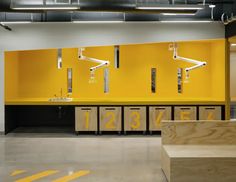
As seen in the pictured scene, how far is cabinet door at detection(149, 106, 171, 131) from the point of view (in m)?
9.39

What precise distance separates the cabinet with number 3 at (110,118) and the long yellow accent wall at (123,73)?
35.8 inches

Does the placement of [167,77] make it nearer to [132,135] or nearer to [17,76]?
[132,135]

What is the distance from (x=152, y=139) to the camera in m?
8.93

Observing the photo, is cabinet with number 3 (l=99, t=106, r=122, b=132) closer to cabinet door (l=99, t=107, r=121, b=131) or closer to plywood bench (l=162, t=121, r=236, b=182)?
cabinet door (l=99, t=107, r=121, b=131)

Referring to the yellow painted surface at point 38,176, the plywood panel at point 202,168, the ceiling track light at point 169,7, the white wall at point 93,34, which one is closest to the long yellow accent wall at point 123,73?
the white wall at point 93,34

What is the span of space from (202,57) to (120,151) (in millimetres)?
4107

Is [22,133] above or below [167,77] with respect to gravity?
below

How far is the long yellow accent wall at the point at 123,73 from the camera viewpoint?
10406 millimetres

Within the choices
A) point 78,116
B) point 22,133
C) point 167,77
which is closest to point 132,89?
point 167,77

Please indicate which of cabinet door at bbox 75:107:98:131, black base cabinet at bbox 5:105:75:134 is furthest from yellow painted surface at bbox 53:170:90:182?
black base cabinet at bbox 5:105:75:134

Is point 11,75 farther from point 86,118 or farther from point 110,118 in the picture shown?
point 110,118

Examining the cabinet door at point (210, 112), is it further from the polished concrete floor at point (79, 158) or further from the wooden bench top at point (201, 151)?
the wooden bench top at point (201, 151)

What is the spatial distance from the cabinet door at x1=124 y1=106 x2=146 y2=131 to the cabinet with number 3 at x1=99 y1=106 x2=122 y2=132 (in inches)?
6.6

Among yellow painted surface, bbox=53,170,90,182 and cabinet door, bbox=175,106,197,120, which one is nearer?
yellow painted surface, bbox=53,170,90,182
